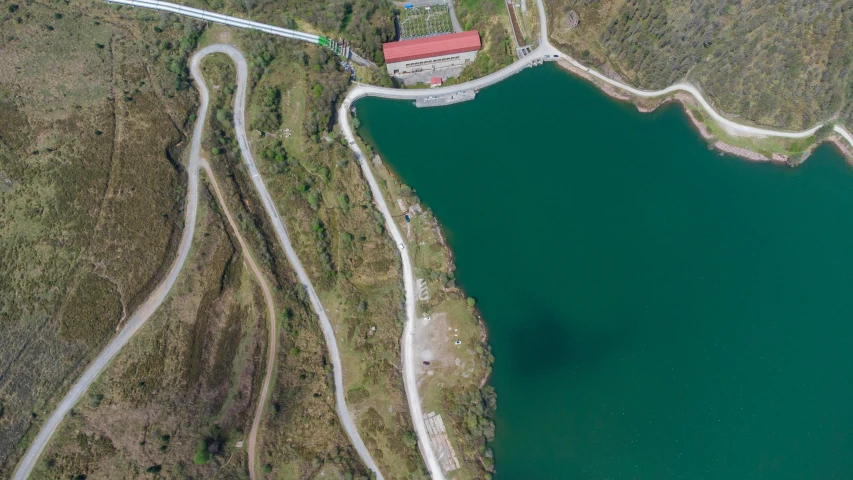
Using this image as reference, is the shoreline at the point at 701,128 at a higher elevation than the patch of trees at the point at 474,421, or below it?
higher

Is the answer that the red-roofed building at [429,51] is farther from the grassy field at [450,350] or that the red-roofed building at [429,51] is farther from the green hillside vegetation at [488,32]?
the grassy field at [450,350]

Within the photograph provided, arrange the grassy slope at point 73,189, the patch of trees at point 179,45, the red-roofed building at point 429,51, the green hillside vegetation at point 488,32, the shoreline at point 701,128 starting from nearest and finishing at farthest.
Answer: the grassy slope at point 73,189 → the patch of trees at point 179,45 → the shoreline at point 701,128 → the red-roofed building at point 429,51 → the green hillside vegetation at point 488,32

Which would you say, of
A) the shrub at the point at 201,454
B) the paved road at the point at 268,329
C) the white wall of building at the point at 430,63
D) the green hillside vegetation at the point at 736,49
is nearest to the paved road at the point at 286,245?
the paved road at the point at 268,329

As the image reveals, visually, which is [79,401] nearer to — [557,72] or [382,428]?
[382,428]

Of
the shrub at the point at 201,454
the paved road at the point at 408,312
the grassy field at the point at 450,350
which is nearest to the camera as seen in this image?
the shrub at the point at 201,454

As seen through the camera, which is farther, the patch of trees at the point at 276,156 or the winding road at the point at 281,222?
the patch of trees at the point at 276,156

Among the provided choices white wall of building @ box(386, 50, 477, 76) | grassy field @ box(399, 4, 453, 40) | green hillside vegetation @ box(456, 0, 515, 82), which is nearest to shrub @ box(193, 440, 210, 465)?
white wall of building @ box(386, 50, 477, 76)

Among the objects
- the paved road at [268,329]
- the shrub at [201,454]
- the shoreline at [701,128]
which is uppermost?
the shoreline at [701,128]
